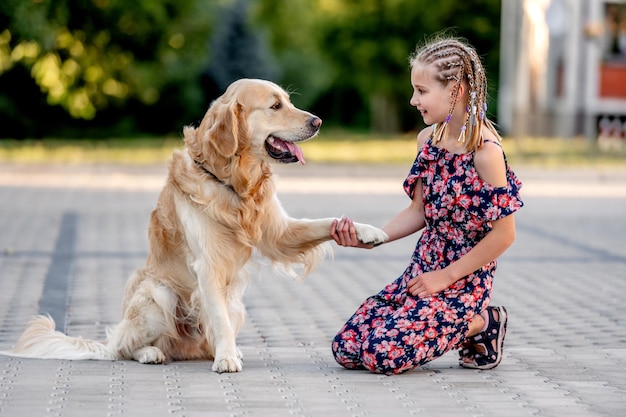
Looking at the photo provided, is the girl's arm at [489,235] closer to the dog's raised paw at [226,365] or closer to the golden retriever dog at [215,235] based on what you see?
the golden retriever dog at [215,235]

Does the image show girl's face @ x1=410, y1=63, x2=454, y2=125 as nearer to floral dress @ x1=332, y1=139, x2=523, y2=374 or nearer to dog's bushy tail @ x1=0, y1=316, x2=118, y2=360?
floral dress @ x1=332, y1=139, x2=523, y2=374

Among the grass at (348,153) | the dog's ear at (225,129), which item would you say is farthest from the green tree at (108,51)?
the dog's ear at (225,129)

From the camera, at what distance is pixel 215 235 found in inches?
228

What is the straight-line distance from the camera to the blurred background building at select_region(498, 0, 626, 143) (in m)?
35.1

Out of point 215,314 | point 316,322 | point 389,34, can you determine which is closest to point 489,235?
point 215,314

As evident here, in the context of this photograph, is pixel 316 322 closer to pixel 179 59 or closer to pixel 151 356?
pixel 151 356

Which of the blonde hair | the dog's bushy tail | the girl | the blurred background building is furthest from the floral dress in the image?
the blurred background building

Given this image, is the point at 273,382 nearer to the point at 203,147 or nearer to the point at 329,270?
the point at 203,147

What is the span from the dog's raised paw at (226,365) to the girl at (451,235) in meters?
0.53

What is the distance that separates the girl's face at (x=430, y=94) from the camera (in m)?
5.59

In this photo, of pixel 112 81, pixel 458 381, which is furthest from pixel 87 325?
pixel 112 81

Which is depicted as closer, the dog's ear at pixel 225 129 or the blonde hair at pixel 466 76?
the blonde hair at pixel 466 76

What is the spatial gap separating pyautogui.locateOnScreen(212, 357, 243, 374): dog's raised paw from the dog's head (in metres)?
1.06

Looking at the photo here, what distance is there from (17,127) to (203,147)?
3381 centimetres
